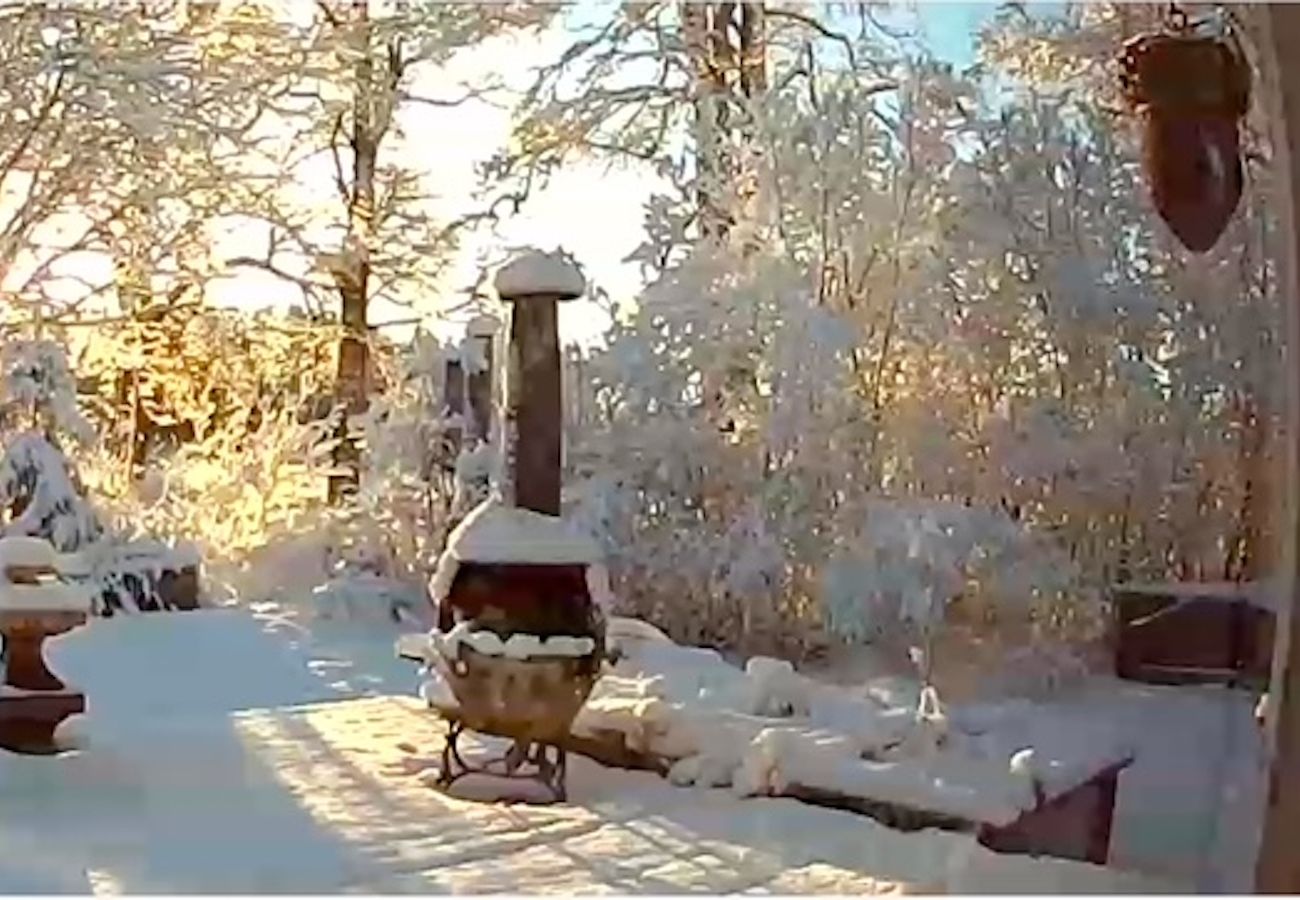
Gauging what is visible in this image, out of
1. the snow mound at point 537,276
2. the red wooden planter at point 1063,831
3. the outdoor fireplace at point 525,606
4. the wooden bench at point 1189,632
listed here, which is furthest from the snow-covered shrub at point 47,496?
the wooden bench at point 1189,632

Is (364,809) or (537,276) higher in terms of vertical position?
(537,276)

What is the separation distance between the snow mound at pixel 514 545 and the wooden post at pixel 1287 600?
0.62 meters

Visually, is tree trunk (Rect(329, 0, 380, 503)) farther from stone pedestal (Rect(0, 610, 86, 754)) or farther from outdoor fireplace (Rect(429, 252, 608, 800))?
stone pedestal (Rect(0, 610, 86, 754))

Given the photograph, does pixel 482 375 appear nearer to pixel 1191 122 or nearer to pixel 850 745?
pixel 850 745

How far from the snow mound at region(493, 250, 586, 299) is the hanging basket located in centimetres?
56

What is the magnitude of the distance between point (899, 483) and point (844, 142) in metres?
0.35

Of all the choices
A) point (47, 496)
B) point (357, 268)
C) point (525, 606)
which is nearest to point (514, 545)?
point (525, 606)

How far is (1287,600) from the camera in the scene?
135cm

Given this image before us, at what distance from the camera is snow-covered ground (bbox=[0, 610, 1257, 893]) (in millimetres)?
1432

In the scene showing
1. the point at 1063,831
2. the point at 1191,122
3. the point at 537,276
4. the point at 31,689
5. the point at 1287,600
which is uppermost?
the point at 1191,122

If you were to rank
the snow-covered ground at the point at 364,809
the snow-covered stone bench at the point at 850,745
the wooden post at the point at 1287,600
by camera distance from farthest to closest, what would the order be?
1. the snow-covered stone bench at the point at 850,745
2. the snow-covered ground at the point at 364,809
3. the wooden post at the point at 1287,600

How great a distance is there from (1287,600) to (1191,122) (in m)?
0.48

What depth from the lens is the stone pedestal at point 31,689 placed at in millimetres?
1481

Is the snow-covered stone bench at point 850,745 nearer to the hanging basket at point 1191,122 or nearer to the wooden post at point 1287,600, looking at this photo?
the wooden post at point 1287,600
